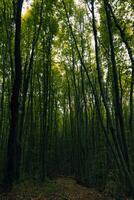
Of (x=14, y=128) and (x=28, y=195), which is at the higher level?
(x=14, y=128)

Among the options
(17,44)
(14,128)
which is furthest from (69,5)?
(14,128)

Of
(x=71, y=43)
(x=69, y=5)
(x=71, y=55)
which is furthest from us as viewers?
(x=71, y=55)

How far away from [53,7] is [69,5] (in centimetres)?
157

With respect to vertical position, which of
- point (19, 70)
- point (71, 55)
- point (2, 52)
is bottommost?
point (19, 70)

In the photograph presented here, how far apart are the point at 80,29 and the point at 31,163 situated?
10084 millimetres

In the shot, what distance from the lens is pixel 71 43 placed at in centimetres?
1789

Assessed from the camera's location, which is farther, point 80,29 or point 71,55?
point 71,55

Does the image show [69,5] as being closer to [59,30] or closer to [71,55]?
[59,30]

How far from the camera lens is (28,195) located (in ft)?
30.1

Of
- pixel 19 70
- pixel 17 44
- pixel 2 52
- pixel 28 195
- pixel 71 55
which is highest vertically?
pixel 71 55

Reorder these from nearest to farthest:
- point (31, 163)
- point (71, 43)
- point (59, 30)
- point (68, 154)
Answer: point (59, 30), point (71, 43), point (31, 163), point (68, 154)

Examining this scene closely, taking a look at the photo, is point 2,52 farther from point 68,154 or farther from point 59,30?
point 68,154

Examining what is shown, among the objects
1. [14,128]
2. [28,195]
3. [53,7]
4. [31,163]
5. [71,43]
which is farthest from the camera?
[31,163]

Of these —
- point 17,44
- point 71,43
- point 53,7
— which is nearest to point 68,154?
point 71,43
